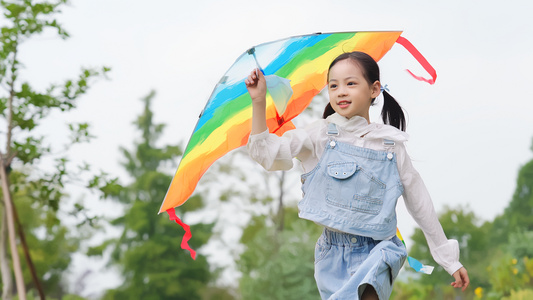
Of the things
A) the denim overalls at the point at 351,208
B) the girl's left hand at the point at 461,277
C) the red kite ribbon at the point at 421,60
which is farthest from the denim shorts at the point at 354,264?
the red kite ribbon at the point at 421,60

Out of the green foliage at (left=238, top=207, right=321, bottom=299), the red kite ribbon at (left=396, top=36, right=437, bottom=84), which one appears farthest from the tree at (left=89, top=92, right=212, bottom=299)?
the red kite ribbon at (left=396, top=36, right=437, bottom=84)

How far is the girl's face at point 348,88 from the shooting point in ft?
8.45

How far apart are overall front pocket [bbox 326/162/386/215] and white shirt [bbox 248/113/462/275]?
0.38ft

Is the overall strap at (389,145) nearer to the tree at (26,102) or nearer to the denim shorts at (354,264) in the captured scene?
the denim shorts at (354,264)

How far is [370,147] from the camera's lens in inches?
103

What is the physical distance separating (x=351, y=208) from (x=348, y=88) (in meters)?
0.47

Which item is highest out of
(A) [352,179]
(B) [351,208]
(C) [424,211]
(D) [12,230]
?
(A) [352,179]

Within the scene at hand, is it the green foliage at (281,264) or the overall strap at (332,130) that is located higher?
the overall strap at (332,130)

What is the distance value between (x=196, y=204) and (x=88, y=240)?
4.05 meters

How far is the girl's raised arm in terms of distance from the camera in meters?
2.34

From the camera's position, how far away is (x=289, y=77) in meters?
2.94

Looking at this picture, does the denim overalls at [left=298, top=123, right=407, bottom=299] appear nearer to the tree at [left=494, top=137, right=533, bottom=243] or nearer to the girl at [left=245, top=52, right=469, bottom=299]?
the girl at [left=245, top=52, right=469, bottom=299]

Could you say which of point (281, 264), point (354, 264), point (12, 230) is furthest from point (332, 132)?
point (281, 264)

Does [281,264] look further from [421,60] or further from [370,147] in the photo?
[370,147]
